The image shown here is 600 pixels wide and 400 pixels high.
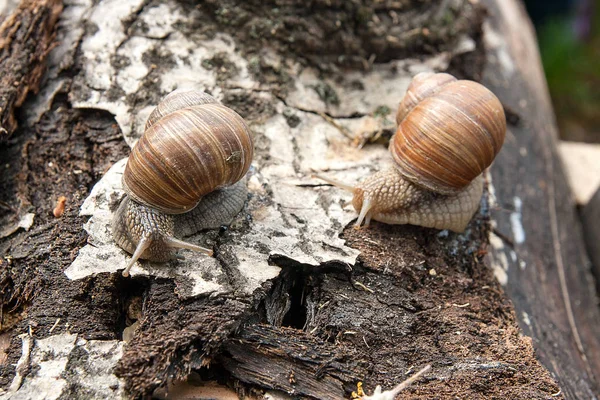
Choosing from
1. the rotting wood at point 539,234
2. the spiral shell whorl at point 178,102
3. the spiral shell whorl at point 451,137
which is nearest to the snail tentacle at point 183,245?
the spiral shell whorl at point 178,102

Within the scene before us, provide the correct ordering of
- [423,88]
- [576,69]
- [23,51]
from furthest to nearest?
[576,69] → [23,51] → [423,88]

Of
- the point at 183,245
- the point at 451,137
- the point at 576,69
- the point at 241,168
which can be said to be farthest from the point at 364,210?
the point at 576,69

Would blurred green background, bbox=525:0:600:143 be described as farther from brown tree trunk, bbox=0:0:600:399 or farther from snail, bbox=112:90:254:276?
snail, bbox=112:90:254:276

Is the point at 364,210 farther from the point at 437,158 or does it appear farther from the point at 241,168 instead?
the point at 241,168

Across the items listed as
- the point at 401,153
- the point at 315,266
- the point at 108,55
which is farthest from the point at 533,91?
the point at 108,55

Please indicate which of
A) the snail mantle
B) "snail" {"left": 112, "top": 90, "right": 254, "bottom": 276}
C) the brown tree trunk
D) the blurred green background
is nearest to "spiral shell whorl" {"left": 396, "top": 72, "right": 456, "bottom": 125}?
the brown tree trunk

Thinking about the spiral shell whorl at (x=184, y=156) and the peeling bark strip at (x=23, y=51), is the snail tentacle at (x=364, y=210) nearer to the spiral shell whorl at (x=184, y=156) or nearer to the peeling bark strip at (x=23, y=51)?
the spiral shell whorl at (x=184, y=156)
